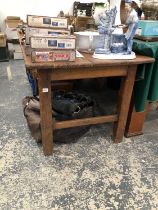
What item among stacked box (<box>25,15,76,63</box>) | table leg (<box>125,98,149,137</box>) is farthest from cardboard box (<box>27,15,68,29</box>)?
table leg (<box>125,98,149,137</box>)

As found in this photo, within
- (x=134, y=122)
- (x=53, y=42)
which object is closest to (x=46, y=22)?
(x=53, y=42)

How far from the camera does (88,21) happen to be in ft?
6.66

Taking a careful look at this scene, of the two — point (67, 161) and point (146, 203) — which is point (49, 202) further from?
point (146, 203)

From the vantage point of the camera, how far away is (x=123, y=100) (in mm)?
1448

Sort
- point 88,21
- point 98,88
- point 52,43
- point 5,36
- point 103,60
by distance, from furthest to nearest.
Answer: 1. point 5,36
2. point 98,88
3. point 88,21
4. point 103,60
5. point 52,43

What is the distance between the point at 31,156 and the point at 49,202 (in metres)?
0.41

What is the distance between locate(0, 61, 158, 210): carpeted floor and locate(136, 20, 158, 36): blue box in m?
0.84

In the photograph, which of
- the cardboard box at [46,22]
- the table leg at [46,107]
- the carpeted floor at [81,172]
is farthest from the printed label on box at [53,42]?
the carpeted floor at [81,172]

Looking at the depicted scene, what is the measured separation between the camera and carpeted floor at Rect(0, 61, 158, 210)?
115 cm

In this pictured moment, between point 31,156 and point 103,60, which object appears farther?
point 31,156

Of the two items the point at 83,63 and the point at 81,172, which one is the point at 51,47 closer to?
the point at 83,63

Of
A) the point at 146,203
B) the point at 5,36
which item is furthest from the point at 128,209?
the point at 5,36

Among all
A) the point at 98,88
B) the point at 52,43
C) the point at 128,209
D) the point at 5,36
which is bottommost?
the point at 128,209

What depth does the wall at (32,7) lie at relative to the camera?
3.88m
